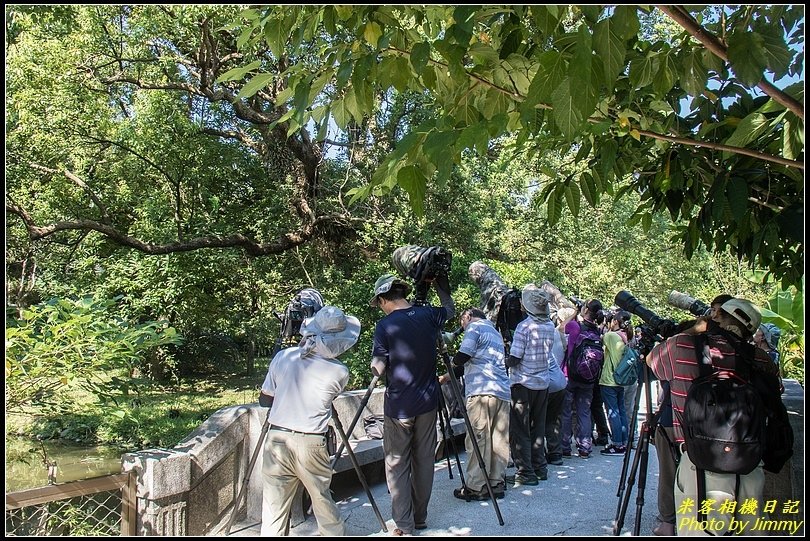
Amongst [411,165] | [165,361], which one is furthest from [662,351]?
[165,361]

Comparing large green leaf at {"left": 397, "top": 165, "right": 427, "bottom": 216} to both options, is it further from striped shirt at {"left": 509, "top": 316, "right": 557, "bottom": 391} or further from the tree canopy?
striped shirt at {"left": 509, "top": 316, "right": 557, "bottom": 391}

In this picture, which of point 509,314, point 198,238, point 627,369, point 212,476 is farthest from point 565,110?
point 198,238

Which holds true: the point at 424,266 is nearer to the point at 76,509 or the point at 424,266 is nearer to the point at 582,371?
the point at 76,509

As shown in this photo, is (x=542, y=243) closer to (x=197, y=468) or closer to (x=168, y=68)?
(x=168, y=68)

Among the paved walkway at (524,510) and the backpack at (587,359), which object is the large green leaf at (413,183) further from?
the backpack at (587,359)

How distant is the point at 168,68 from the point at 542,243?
819cm

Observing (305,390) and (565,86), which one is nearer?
(565,86)

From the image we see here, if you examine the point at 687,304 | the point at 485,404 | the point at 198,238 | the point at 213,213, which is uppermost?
the point at 213,213

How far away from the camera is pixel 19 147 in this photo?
9.02 m

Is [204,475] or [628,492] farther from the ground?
[204,475]

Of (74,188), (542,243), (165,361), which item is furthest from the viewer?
(165,361)

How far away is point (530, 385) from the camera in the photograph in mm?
5664

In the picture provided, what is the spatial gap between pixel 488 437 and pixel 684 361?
206cm

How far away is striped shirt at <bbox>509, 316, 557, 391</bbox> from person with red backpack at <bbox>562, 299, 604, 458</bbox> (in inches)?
37.7
